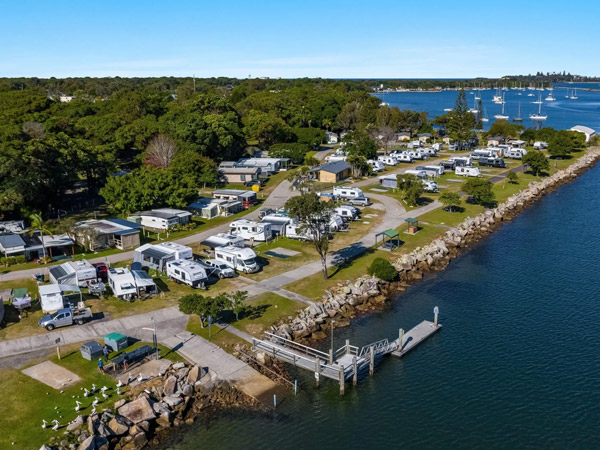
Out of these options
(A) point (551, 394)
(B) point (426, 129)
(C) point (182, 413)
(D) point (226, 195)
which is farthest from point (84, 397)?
(B) point (426, 129)

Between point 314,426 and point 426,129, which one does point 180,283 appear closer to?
point 314,426

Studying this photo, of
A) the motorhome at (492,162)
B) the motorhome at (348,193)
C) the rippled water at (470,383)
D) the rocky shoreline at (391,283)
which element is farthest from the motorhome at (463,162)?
the rippled water at (470,383)

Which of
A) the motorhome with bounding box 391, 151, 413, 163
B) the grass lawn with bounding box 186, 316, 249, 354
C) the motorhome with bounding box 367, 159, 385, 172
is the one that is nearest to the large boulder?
the grass lawn with bounding box 186, 316, 249, 354

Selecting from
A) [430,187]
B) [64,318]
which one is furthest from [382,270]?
[430,187]

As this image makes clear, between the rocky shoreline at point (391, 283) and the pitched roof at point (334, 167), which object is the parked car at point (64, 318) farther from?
the pitched roof at point (334, 167)

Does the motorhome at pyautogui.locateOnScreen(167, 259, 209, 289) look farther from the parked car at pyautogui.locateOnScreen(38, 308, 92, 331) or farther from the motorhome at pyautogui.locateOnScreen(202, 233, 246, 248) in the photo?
the parked car at pyautogui.locateOnScreen(38, 308, 92, 331)
